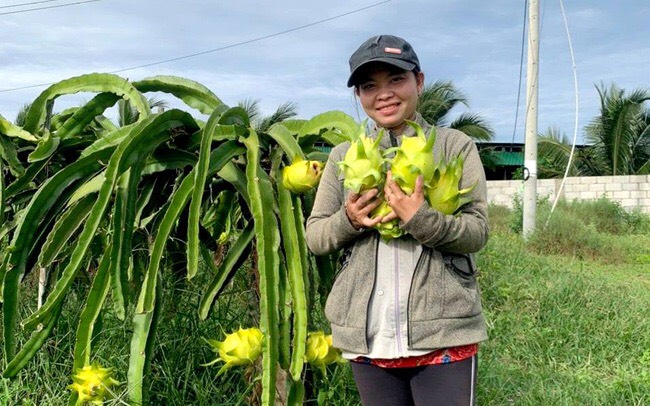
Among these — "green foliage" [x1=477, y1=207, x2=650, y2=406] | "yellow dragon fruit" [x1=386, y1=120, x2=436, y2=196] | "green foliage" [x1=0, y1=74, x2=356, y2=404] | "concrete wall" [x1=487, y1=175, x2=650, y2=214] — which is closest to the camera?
"yellow dragon fruit" [x1=386, y1=120, x2=436, y2=196]

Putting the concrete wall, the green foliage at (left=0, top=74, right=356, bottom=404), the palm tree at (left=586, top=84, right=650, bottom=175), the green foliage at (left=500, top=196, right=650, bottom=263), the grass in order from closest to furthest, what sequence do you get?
the green foliage at (left=0, top=74, right=356, bottom=404) < the grass < the green foliage at (left=500, top=196, right=650, bottom=263) < the concrete wall < the palm tree at (left=586, top=84, right=650, bottom=175)

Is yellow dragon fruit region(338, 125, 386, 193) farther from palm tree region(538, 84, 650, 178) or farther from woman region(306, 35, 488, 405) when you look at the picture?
palm tree region(538, 84, 650, 178)

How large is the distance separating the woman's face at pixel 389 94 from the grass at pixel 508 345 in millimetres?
746

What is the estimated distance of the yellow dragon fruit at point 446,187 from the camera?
1.39 meters

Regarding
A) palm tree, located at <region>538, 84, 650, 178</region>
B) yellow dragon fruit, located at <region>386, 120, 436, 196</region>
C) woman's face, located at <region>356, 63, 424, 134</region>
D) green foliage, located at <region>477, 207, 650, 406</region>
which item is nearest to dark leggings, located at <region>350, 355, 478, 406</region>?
yellow dragon fruit, located at <region>386, 120, 436, 196</region>

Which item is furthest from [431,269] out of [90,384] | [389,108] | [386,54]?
[90,384]

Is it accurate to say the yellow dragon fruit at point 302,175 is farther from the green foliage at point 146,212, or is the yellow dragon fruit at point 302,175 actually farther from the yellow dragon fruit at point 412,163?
the yellow dragon fruit at point 412,163

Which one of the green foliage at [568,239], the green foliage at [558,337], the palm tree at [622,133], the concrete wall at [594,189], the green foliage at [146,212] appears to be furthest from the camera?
the palm tree at [622,133]

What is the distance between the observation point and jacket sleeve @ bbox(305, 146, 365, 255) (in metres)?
1.51

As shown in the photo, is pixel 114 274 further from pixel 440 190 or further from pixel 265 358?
pixel 440 190

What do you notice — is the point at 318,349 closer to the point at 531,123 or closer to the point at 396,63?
the point at 396,63

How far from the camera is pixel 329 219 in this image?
1.56 m

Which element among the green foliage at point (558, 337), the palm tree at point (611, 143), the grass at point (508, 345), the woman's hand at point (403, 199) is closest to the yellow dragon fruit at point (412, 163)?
the woman's hand at point (403, 199)

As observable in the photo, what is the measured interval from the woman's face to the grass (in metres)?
0.75
